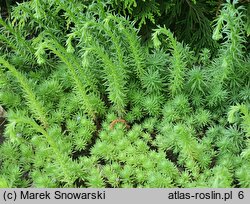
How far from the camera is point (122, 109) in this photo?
3.14m

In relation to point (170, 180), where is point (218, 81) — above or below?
above

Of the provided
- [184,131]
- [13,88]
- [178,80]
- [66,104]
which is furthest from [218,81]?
[13,88]

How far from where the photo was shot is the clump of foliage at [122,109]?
2.78m

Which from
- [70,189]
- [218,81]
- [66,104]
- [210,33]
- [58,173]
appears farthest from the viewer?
[210,33]

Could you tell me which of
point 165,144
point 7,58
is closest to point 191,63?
point 165,144

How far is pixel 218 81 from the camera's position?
9.95 feet

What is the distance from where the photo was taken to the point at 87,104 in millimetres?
3092

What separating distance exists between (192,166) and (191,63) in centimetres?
91

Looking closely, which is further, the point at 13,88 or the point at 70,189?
the point at 13,88

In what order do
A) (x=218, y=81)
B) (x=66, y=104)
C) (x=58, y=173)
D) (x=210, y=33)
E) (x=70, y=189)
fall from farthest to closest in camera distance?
(x=210, y=33) → (x=66, y=104) → (x=218, y=81) → (x=58, y=173) → (x=70, y=189)

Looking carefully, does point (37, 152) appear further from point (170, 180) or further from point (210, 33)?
point (210, 33)

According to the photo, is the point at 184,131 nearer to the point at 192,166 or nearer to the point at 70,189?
the point at 192,166

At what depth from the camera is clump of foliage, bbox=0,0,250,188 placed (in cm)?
278

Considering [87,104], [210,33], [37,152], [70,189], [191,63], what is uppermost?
[210,33]
